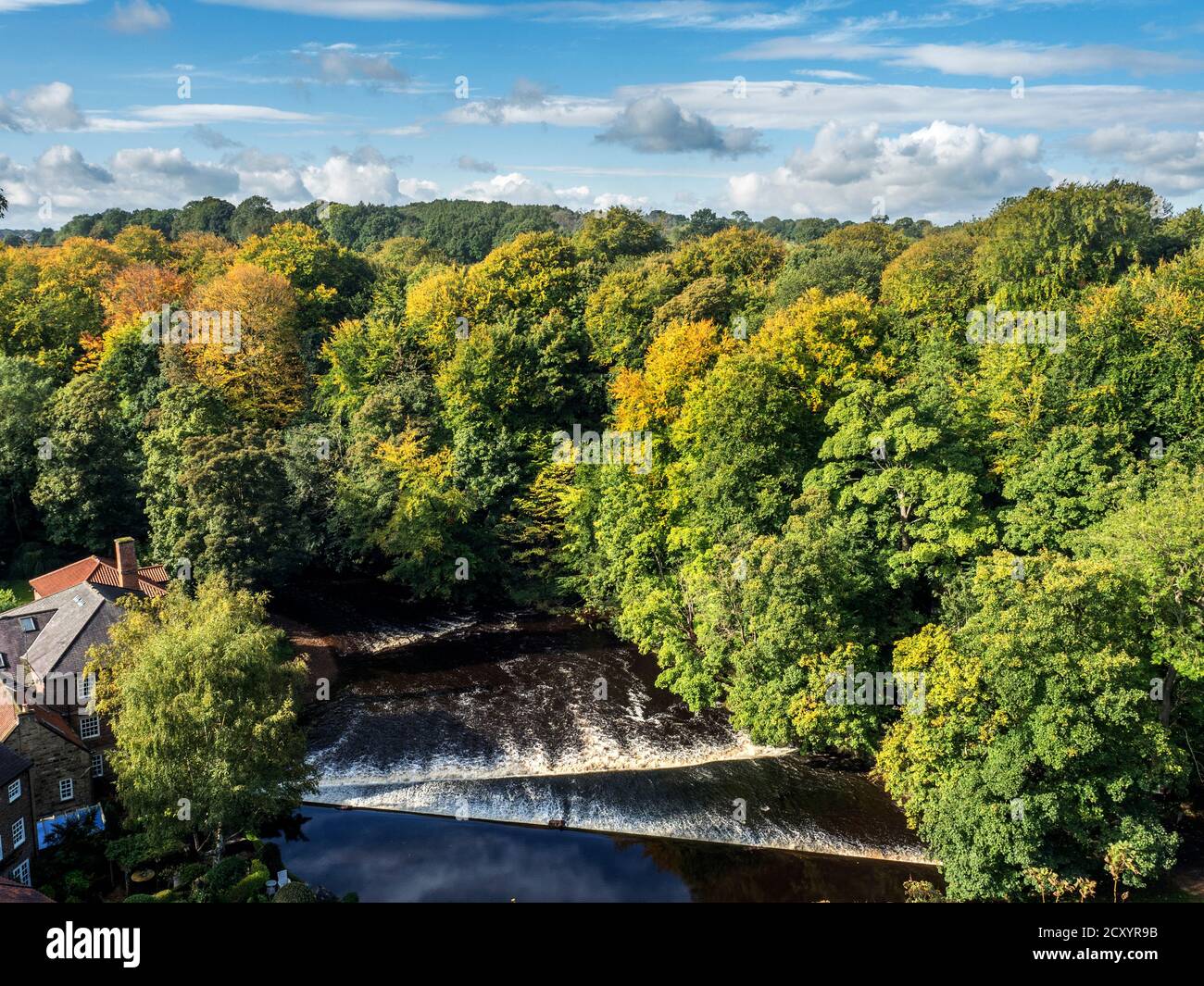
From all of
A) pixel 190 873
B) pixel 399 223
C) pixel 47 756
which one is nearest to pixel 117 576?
pixel 47 756

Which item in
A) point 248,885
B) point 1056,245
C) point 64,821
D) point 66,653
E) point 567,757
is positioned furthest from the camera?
point 1056,245

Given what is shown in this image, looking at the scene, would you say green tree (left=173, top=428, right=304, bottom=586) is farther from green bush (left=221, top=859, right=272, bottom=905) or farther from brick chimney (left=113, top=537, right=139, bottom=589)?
green bush (left=221, top=859, right=272, bottom=905)

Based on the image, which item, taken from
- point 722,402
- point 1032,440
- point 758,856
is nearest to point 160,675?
point 758,856

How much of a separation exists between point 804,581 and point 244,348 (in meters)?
43.5

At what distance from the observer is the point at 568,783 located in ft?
114

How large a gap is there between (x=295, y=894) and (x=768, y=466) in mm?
28136

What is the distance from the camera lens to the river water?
98.7 feet

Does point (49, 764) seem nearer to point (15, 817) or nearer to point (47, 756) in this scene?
point (47, 756)

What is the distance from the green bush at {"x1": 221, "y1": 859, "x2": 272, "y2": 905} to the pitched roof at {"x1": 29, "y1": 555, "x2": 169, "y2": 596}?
16.6 meters

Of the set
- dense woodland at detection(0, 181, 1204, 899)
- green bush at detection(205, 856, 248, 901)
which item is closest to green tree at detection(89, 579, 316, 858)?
green bush at detection(205, 856, 248, 901)

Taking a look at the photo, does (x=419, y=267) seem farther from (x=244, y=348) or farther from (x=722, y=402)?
(x=722, y=402)

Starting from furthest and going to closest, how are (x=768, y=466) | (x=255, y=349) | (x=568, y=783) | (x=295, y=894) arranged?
(x=255, y=349) → (x=768, y=466) → (x=568, y=783) → (x=295, y=894)

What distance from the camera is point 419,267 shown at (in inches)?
2913

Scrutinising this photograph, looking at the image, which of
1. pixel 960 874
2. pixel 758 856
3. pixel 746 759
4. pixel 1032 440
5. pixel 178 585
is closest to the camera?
pixel 960 874
